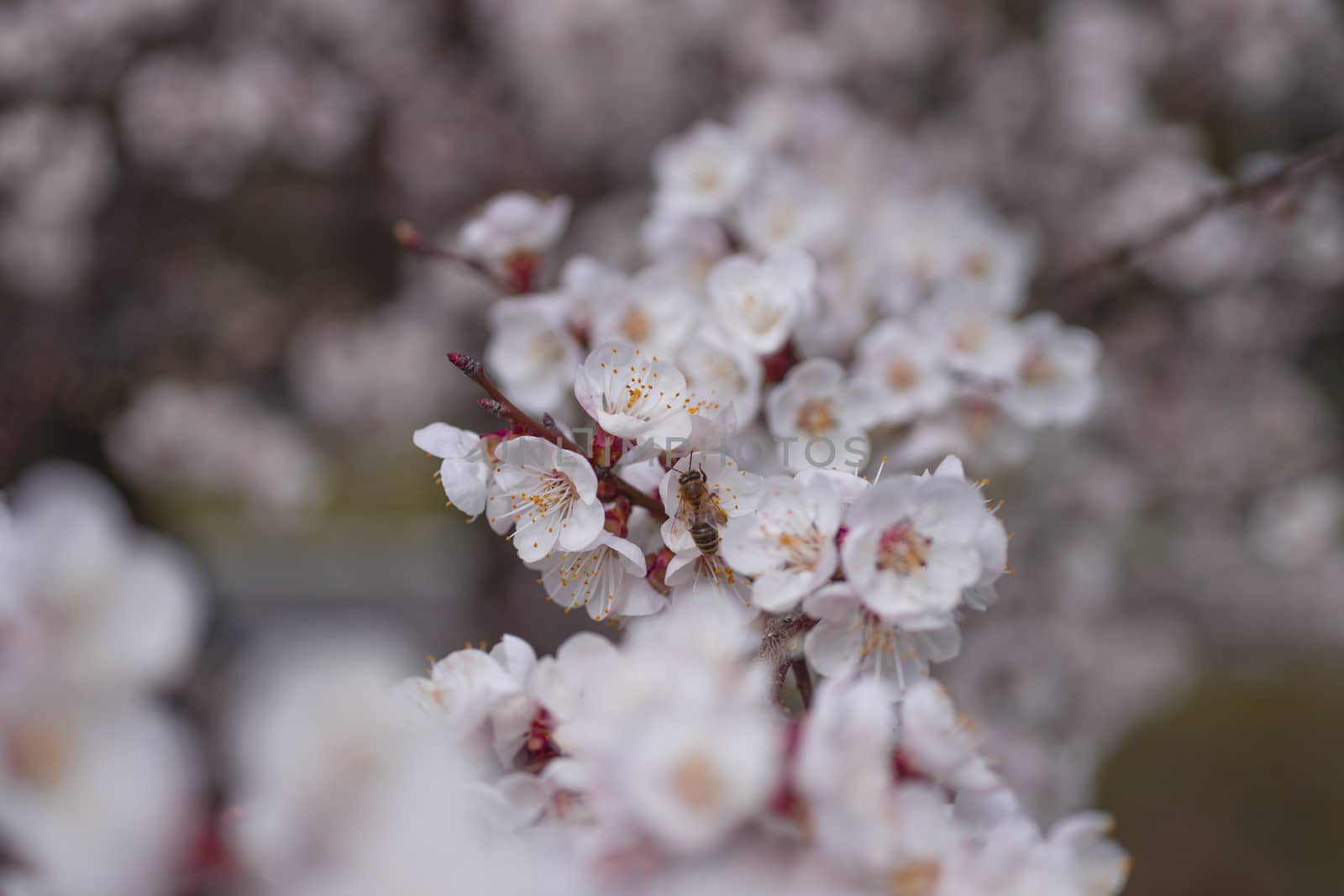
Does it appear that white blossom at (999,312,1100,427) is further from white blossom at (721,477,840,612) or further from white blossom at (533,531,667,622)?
white blossom at (533,531,667,622)

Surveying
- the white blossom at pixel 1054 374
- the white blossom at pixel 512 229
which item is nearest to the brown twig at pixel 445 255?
the white blossom at pixel 512 229

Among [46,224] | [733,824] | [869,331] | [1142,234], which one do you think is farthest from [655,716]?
[46,224]

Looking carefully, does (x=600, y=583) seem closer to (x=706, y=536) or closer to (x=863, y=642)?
(x=706, y=536)

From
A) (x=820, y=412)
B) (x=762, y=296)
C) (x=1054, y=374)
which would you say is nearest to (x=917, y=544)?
(x=820, y=412)

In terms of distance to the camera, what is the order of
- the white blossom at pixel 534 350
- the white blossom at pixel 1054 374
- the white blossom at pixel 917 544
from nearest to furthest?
1. the white blossom at pixel 917 544
2. the white blossom at pixel 534 350
3. the white blossom at pixel 1054 374

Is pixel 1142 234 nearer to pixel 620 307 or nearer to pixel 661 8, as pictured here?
pixel 620 307

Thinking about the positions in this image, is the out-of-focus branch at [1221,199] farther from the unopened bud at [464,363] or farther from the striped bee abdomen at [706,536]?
the unopened bud at [464,363]
